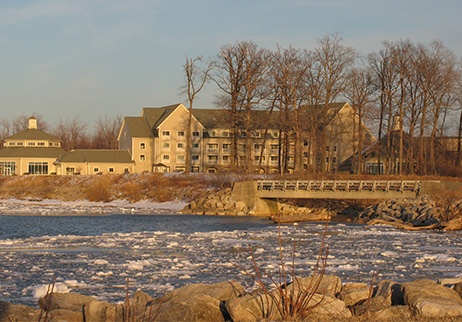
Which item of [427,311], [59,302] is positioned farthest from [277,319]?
[59,302]

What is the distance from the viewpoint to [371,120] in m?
74.1

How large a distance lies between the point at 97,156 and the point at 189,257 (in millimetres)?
72103

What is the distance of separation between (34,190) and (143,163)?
2266cm

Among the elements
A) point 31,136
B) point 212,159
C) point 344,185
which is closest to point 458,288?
point 344,185

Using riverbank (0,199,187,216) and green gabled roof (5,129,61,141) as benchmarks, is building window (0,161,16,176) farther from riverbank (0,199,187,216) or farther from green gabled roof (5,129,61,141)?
riverbank (0,199,187,216)

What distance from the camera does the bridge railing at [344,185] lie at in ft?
156

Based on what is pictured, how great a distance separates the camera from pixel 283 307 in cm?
1270

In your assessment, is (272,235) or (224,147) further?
(224,147)

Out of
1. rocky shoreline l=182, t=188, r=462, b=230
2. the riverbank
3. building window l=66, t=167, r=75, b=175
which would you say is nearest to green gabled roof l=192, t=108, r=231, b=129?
building window l=66, t=167, r=75, b=175

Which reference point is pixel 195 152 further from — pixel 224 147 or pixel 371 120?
pixel 371 120

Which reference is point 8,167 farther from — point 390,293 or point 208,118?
point 390,293

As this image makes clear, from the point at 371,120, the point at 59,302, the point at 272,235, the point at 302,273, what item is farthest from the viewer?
the point at 371,120

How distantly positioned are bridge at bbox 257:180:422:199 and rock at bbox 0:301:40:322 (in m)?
35.8

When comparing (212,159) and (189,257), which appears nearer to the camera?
(189,257)
